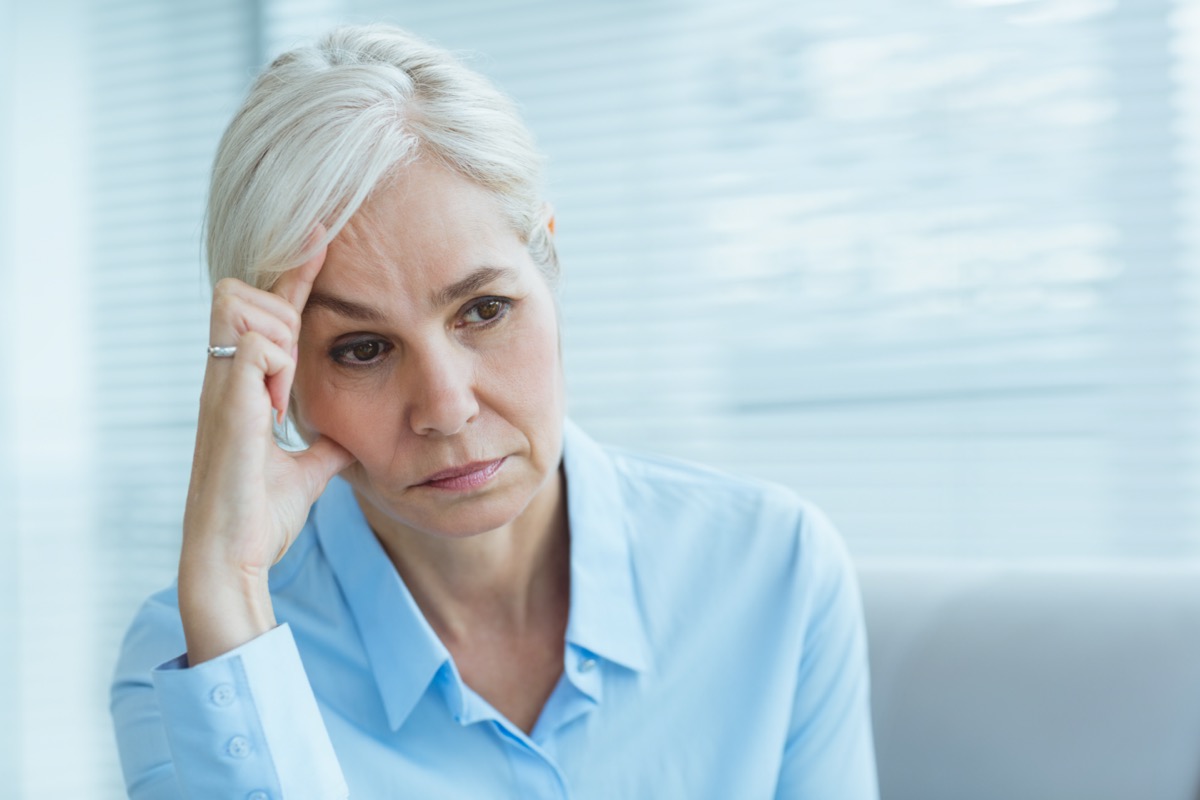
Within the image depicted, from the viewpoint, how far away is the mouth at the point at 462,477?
1.16 meters

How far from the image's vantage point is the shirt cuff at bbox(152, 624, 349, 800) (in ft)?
3.50

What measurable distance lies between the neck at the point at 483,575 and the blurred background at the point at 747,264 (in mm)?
865

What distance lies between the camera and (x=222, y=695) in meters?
1.07

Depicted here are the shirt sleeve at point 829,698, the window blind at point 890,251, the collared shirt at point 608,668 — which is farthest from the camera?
the window blind at point 890,251

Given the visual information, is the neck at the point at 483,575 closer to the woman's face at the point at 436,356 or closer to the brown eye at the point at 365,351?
the woman's face at the point at 436,356

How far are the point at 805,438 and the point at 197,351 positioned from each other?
5.36 feet

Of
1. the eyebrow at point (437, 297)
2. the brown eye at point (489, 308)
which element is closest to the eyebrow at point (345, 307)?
the eyebrow at point (437, 297)

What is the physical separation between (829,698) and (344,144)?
2.94ft

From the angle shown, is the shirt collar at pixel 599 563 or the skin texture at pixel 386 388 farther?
the shirt collar at pixel 599 563

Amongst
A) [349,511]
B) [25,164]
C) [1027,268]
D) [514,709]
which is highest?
[25,164]

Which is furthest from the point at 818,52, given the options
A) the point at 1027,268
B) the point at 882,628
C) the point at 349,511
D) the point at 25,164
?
the point at 25,164

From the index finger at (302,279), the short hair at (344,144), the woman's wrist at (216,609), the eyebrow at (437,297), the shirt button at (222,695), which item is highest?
the short hair at (344,144)

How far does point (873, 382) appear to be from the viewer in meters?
2.04

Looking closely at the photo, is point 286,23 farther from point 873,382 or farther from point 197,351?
point 873,382
